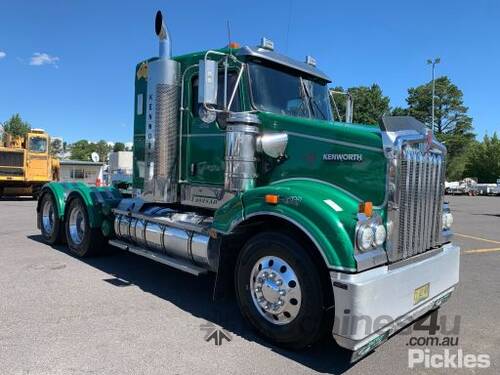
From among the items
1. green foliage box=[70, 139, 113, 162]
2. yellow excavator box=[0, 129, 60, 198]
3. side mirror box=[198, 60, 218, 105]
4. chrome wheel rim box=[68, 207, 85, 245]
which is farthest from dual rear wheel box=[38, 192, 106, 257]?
green foliage box=[70, 139, 113, 162]

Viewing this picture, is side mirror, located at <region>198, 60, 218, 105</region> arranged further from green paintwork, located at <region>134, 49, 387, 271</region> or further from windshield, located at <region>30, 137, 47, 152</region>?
windshield, located at <region>30, 137, 47, 152</region>

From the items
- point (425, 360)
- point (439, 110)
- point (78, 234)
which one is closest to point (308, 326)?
point (425, 360)

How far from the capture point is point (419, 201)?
4340 mm

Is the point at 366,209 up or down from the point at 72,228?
up

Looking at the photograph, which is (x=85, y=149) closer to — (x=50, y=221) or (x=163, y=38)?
(x=50, y=221)

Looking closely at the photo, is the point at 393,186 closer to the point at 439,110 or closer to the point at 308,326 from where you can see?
the point at 308,326

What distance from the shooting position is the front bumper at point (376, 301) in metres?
3.54

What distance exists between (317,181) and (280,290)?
1.12 metres

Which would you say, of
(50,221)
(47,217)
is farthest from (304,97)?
(47,217)

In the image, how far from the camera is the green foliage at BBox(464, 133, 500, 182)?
56.8 m

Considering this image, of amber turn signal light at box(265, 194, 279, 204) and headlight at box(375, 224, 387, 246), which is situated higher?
amber turn signal light at box(265, 194, 279, 204)

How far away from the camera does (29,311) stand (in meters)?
4.95

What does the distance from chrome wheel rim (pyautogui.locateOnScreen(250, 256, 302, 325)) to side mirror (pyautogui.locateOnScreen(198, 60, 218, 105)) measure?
1.74m

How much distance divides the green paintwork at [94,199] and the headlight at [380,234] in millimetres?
4630
